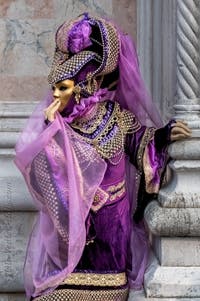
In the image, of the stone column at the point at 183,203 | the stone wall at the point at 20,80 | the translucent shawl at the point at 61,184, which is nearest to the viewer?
the translucent shawl at the point at 61,184

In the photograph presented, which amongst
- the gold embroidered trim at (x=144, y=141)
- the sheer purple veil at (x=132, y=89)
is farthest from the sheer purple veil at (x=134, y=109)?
the gold embroidered trim at (x=144, y=141)

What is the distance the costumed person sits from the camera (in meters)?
3.42

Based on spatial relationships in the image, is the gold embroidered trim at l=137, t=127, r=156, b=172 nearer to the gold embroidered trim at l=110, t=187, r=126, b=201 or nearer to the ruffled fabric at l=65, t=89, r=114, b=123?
the gold embroidered trim at l=110, t=187, r=126, b=201

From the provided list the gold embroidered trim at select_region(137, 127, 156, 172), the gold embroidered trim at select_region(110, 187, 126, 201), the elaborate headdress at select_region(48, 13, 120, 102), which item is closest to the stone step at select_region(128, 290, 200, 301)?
the gold embroidered trim at select_region(110, 187, 126, 201)

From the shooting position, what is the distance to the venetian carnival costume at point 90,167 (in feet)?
11.2

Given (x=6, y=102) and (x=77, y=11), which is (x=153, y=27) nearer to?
(x=77, y=11)

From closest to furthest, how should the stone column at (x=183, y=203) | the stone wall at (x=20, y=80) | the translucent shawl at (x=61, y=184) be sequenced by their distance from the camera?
the translucent shawl at (x=61, y=184)
the stone column at (x=183, y=203)
the stone wall at (x=20, y=80)

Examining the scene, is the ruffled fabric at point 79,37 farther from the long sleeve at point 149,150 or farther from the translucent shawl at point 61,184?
the long sleeve at point 149,150

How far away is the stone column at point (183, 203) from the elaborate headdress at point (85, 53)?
303mm

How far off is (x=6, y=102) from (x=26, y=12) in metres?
0.43

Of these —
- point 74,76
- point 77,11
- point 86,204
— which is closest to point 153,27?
point 77,11

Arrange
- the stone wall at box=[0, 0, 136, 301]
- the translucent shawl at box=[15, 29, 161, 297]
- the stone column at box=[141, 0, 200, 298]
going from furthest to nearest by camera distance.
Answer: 1. the stone wall at box=[0, 0, 136, 301]
2. the stone column at box=[141, 0, 200, 298]
3. the translucent shawl at box=[15, 29, 161, 297]

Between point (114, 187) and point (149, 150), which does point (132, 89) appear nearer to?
point (149, 150)

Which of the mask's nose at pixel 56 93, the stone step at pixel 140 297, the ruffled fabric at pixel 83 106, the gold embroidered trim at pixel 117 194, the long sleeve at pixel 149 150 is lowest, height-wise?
the stone step at pixel 140 297
